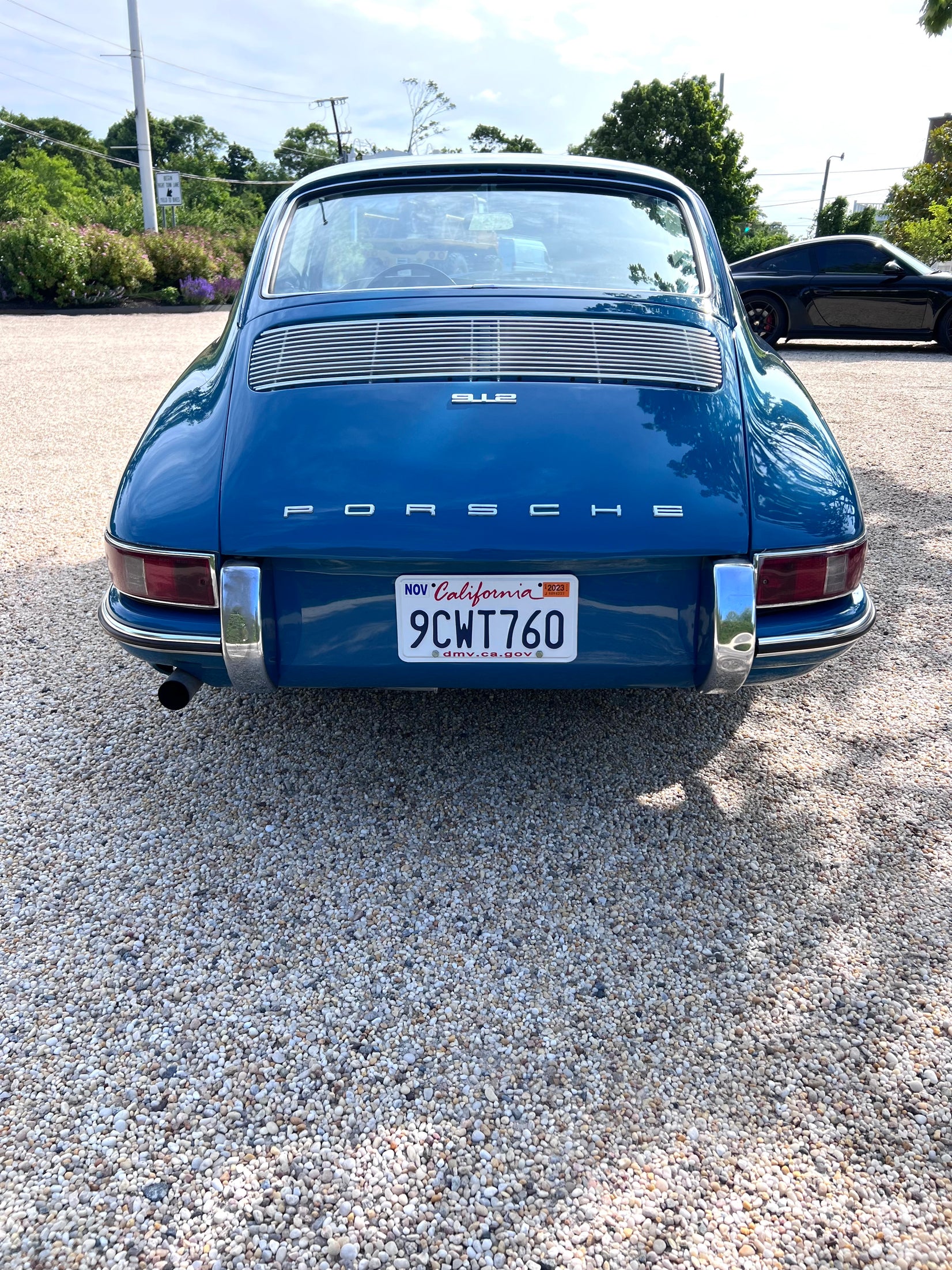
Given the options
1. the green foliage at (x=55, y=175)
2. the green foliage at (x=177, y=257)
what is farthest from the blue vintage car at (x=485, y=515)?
the green foliage at (x=55, y=175)

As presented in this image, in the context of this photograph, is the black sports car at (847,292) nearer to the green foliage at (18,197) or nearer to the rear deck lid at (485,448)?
the rear deck lid at (485,448)

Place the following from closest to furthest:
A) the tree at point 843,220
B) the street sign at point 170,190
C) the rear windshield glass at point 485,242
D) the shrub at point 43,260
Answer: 1. the rear windshield glass at point 485,242
2. the shrub at point 43,260
3. the street sign at point 170,190
4. the tree at point 843,220

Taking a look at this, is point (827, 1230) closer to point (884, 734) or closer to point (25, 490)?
point (884, 734)

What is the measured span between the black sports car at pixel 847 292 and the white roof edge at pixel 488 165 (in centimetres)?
839

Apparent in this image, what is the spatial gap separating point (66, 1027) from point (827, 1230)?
1362mm

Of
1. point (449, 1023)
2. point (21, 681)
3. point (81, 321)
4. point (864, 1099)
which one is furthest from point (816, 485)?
point (81, 321)

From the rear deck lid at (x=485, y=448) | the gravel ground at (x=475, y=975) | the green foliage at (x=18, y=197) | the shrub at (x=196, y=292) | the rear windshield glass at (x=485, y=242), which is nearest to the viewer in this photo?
the gravel ground at (x=475, y=975)

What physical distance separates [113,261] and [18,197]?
266cm

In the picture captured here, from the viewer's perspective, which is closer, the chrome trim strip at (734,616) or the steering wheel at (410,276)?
the chrome trim strip at (734,616)

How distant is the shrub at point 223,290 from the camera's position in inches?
760

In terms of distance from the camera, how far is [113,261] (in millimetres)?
17438

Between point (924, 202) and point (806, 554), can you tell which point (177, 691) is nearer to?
point (806, 554)

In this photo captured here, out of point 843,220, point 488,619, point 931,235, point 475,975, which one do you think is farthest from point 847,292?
point 843,220

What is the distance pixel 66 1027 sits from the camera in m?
1.75
